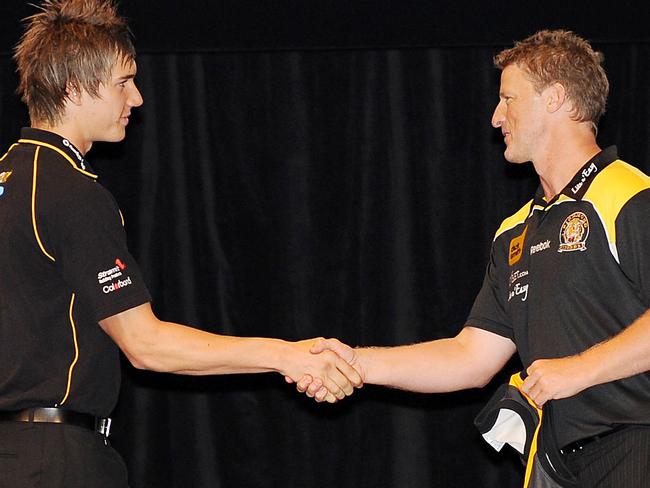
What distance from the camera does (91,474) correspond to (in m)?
2.45

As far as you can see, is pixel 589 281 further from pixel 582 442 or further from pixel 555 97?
pixel 555 97

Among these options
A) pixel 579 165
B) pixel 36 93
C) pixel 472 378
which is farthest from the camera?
pixel 472 378

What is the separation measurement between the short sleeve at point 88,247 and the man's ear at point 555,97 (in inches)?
56.2

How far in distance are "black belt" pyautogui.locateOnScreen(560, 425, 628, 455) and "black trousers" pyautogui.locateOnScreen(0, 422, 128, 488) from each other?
1.25m

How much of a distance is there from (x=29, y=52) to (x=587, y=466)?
1.88 metres

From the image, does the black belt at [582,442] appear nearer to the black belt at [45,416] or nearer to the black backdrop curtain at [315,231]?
the black belt at [45,416]

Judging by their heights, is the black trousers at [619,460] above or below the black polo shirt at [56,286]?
below

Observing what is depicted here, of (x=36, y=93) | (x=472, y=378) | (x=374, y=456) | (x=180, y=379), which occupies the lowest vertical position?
(x=374, y=456)

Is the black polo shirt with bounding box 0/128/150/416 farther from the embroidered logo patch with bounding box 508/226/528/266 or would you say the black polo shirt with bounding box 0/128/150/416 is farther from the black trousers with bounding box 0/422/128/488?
the embroidered logo patch with bounding box 508/226/528/266

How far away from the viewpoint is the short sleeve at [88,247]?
2467mm

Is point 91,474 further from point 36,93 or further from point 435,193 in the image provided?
point 435,193

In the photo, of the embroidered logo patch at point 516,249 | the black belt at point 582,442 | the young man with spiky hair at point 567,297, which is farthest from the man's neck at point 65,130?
the black belt at point 582,442

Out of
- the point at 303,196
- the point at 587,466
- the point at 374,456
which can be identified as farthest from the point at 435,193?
the point at 587,466

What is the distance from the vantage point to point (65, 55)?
2648mm
